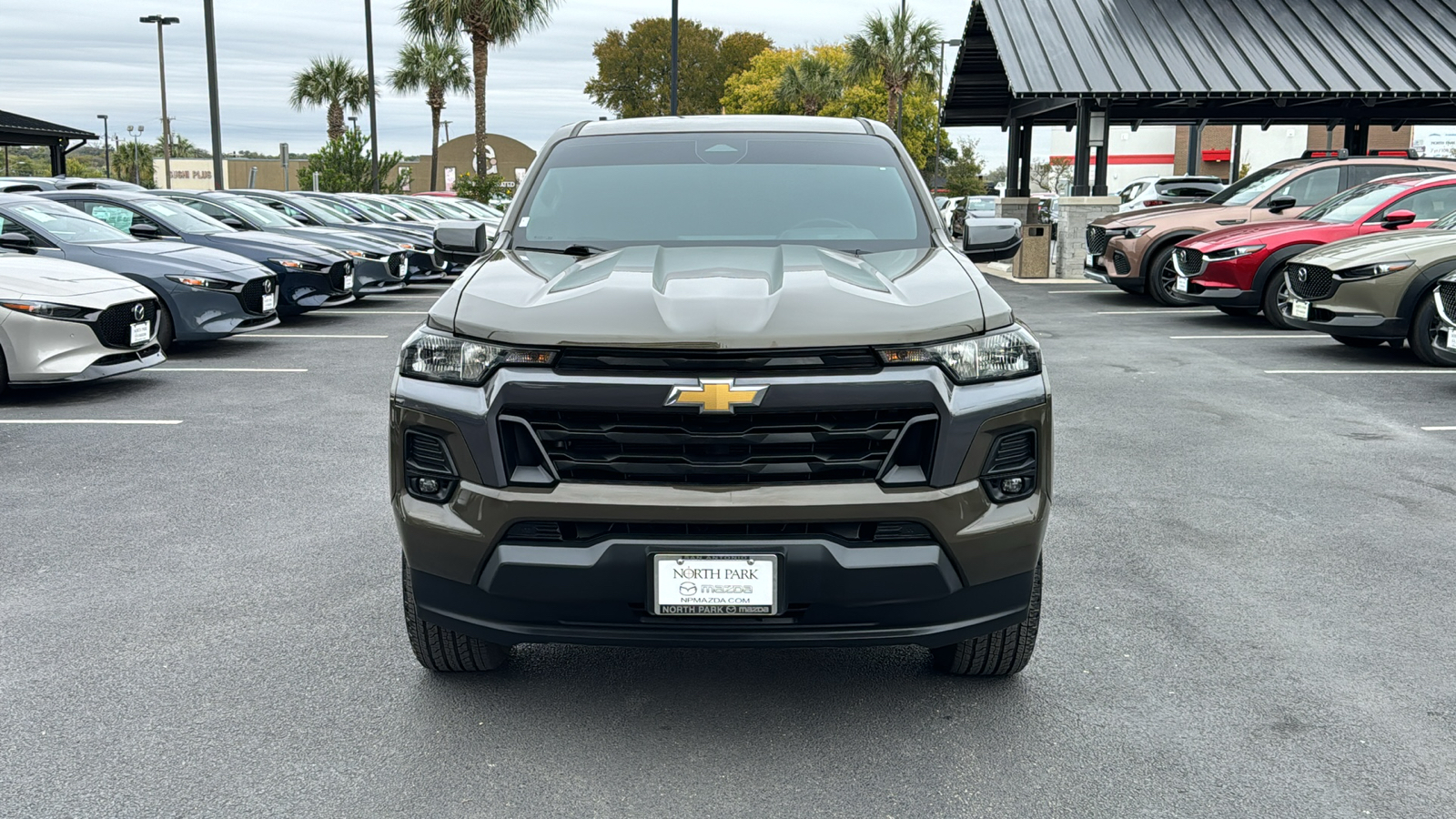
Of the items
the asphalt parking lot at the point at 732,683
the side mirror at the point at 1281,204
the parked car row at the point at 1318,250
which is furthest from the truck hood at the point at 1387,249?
the asphalt parking lot at the point at 732,683

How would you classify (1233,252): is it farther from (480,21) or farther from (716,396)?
(480,21)

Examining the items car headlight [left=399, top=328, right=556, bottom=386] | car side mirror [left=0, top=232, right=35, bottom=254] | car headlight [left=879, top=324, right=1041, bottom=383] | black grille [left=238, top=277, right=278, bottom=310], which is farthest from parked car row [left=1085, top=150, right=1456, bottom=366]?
car side mirror [left=0, top=232, right=35, bottom=254]

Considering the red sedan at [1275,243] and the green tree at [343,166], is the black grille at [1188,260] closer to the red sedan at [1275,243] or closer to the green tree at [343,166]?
the red sedan at [1275,243]

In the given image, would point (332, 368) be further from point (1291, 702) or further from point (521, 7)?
point (521, 7)

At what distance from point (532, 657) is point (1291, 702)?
7.78ft

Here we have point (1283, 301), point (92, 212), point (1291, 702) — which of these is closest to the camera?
point (1291, 702)

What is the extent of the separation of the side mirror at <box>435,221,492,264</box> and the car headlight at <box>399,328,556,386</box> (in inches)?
61.0

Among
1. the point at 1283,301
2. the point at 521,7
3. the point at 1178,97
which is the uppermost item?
the point at 521,7

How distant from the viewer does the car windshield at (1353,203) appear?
14.1m

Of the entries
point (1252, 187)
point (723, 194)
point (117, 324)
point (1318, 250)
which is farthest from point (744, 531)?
point (1252, 187)

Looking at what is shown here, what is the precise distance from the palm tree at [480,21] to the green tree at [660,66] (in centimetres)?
3812

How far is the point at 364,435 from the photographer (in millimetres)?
7926

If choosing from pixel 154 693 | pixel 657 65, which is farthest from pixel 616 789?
pixel 657 65

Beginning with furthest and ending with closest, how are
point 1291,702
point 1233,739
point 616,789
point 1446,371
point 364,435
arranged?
point 1446,371 → point 364,435 → point 1291,702 → point 1233,739 → point 616,789
